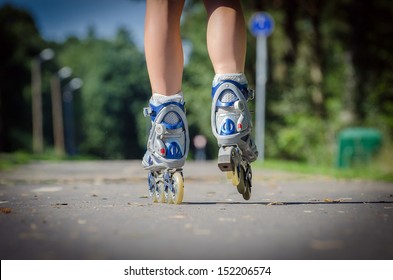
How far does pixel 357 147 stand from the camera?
17.5 meters

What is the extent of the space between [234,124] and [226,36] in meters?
0.63

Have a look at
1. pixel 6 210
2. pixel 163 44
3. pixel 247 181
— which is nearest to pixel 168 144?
pixel 247 181

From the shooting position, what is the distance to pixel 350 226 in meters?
4.57

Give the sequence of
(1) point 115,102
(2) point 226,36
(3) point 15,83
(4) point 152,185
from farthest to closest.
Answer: (1) point 115,102
(3) point 15,83
(4) point 152,185
(2) point 226,36

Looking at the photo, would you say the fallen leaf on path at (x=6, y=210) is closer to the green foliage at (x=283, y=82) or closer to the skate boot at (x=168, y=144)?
the skate boot at (x=168, y=144)

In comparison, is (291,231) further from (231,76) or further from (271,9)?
(271,9)

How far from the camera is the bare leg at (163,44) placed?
226 inches

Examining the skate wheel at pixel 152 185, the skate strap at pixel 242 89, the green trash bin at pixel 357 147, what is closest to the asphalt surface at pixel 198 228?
the skate wheel at pixel 152 185

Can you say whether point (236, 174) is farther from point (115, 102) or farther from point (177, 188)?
point (115, 102)

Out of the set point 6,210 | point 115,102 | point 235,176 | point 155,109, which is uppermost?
point 155,109

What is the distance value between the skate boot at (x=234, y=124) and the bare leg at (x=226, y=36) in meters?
0.11

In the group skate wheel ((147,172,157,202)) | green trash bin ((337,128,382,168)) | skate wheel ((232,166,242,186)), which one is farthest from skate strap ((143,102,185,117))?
green trash bin ((337,128,382,168))

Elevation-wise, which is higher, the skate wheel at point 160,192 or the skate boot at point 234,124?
the skate boot at point 234,124
